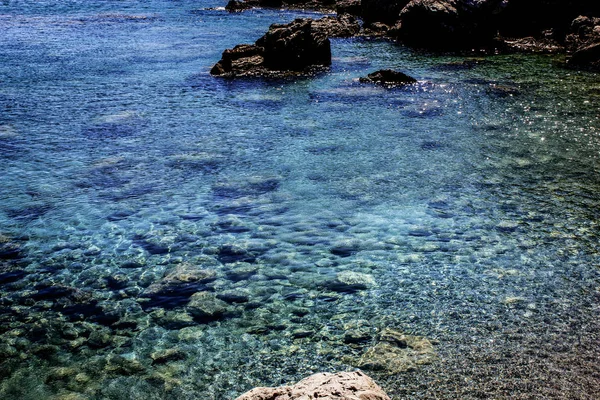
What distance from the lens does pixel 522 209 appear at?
13094 millimetres

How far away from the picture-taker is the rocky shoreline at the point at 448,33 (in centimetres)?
2819

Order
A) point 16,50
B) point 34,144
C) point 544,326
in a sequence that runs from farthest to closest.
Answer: point 16,50 → point 34,144 → point 544,326

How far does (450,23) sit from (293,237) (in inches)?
1042

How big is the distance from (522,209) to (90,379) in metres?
10.3

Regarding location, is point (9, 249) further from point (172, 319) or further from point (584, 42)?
point (584, 42)

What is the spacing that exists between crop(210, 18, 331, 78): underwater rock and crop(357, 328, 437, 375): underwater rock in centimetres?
2070

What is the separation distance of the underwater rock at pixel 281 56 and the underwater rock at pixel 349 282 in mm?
18581

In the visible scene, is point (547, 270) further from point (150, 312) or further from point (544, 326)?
point (150, 312)

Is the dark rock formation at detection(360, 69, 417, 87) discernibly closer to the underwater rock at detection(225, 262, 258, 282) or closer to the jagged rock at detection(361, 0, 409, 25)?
the underwater rock at detection(225, 262, 258, 282)

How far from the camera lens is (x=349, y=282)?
10250mm

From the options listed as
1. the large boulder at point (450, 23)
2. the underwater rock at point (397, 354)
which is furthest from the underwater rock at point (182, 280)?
the large boulder at point (450, 23)

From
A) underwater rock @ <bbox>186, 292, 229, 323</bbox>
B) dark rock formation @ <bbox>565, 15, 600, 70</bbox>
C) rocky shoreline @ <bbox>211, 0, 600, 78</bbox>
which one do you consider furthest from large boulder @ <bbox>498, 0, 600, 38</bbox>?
underwater rock @ <bbox>186, 292, 229, 323</bbox>

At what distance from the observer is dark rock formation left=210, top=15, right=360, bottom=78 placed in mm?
Answer: 27766

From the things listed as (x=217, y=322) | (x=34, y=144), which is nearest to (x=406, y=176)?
(x=217, y=322)
